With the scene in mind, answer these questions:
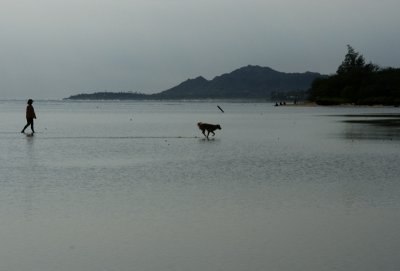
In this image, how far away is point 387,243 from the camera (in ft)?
27.6

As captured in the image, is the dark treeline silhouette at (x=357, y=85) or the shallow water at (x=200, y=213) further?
the dark treeline silhouette at (x=357, y=85)

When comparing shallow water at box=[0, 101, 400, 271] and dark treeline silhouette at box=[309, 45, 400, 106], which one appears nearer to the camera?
shallow water at box=[0, 101, 400, 271]

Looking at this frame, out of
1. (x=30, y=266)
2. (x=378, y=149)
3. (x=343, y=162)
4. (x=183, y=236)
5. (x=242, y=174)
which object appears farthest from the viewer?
(x=378, y=149)

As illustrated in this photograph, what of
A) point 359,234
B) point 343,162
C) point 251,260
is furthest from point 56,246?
point 343,162

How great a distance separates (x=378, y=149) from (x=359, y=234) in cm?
1525

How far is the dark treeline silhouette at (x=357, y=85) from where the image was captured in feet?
476

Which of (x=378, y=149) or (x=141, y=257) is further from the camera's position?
(x=378, y=149)

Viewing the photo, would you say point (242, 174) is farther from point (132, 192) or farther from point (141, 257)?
point (141, 257)

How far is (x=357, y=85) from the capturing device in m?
160

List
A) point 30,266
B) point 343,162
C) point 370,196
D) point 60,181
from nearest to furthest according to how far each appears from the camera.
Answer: point 30,266 → point 370,196 → point 60,181 → point 343,162

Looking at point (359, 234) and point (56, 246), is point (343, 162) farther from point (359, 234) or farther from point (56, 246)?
point (56, 246)

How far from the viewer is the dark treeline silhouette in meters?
145

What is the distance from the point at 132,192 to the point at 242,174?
3.92 meters

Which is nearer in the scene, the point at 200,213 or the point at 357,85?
the point at 200,213
